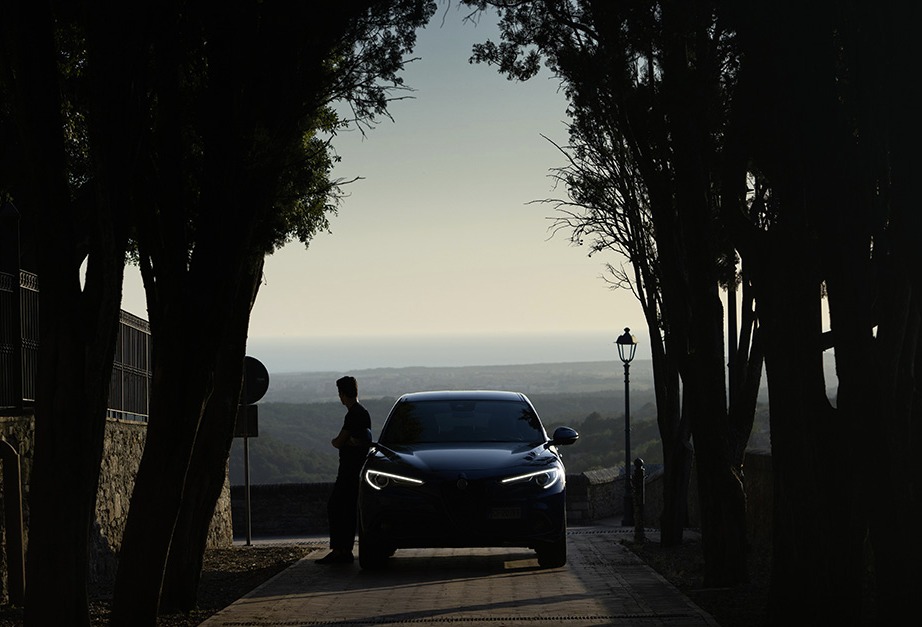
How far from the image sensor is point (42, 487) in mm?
8375

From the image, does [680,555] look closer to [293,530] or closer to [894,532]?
[894,532]

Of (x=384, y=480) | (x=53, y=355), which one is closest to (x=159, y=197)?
(x=53, y=355)

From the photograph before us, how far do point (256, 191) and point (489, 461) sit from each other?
16.4 feet

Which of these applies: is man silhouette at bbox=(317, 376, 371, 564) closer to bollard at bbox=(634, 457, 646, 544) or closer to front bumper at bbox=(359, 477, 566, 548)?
front bumper at bbox=(359, 477, 566, 548)

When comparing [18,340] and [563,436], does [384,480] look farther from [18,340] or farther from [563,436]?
[18,340]

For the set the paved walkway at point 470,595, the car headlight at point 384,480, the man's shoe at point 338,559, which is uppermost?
the car headlight at point 384,480

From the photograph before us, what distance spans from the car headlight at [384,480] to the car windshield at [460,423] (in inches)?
35.1

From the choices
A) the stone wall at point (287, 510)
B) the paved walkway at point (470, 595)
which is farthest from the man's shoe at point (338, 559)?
the stone wall at point (287, 510)

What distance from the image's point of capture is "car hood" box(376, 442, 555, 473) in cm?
1411

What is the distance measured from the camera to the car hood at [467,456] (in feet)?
46.3

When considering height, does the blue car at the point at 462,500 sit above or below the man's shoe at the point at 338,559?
above

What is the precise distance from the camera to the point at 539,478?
14117 millimetres

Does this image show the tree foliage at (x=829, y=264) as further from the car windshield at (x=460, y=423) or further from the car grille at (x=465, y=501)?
the car windshield at (x=460, y=423)

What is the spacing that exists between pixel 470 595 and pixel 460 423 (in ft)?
11.5
